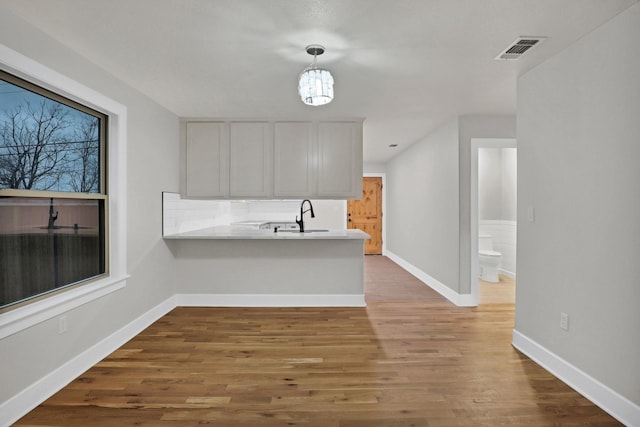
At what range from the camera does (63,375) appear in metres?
2.41

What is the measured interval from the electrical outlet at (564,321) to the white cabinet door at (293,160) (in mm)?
2828

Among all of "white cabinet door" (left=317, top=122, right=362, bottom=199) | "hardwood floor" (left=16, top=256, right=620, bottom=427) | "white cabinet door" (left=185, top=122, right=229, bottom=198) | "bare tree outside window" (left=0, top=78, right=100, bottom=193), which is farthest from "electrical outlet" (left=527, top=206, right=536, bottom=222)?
"bare tree outside window" (left=0, top=78, right=100, bottom=193)

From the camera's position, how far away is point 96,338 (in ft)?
9.11

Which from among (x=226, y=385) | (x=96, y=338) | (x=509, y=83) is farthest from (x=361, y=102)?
(x=96, y=338)

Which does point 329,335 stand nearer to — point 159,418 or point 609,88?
point 159,418

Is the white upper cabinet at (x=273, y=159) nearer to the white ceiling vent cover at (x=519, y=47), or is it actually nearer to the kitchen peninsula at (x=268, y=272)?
the kitchen peninsula at (x=268, y=272)

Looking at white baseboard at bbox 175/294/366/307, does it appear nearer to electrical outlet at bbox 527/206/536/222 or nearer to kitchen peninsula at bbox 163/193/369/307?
kitchen peninsula at bbox 163/193/369/307

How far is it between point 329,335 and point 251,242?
1547mm

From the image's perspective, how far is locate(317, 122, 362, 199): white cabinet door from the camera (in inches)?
175

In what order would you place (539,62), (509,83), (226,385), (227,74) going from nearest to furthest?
(226,385) < (539,62) < (227,74) < (509,83)

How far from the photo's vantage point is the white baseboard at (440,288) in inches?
169

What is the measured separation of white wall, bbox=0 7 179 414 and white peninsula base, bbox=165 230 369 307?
349 mm

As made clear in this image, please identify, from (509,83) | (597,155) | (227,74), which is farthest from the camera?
(509,83)

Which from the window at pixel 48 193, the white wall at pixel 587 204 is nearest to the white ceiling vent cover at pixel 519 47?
the white wall at pixel 587 204
